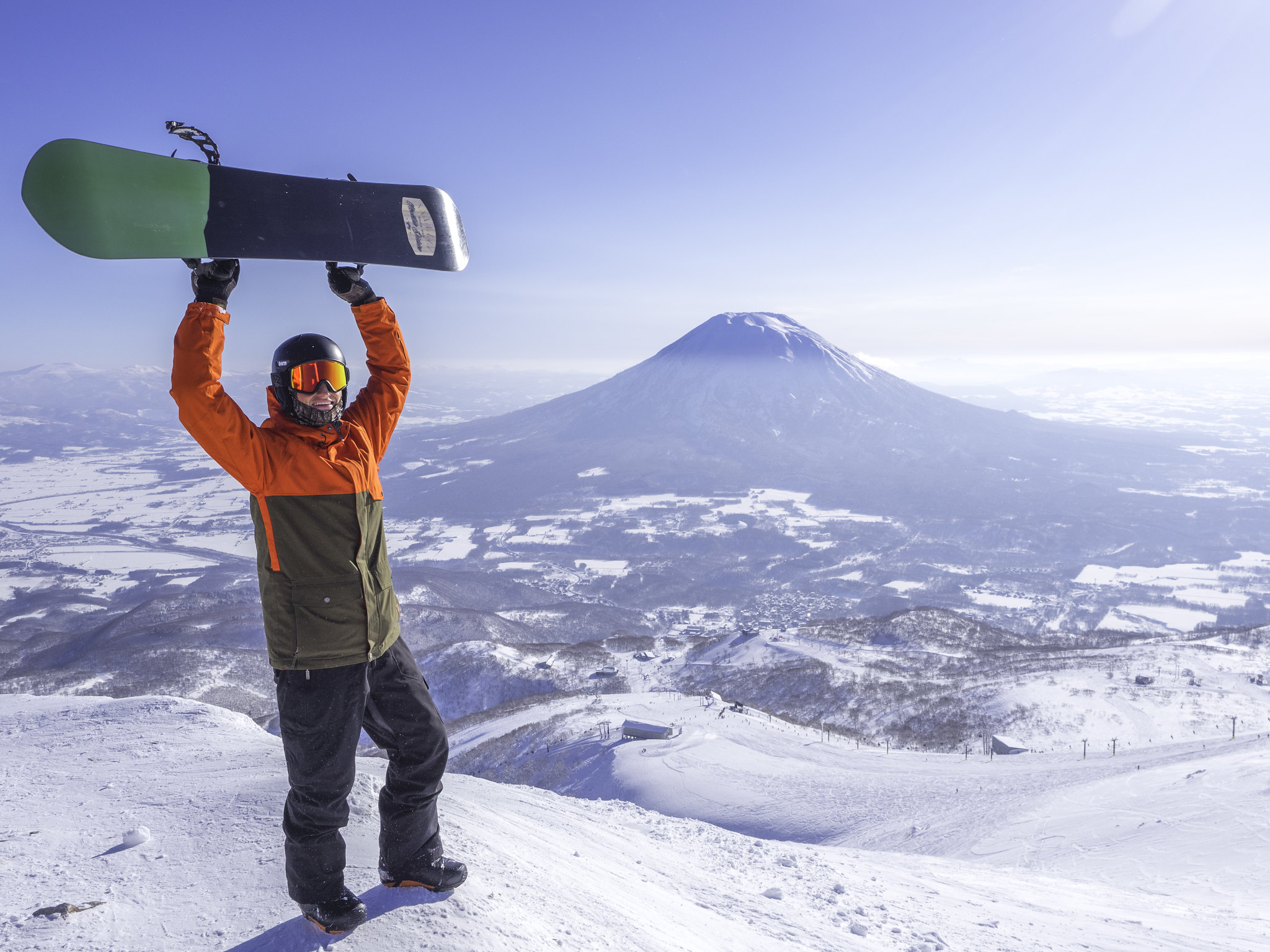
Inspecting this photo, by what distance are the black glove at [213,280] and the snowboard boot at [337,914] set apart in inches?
123

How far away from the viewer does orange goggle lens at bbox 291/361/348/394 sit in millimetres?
3438

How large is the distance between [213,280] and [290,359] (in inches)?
19.4

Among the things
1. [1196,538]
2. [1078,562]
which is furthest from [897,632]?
[1196,538]

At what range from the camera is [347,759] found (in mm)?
3443

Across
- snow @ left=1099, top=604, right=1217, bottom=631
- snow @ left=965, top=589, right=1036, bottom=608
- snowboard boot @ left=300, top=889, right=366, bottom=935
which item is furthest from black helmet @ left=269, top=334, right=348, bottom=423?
snow @ left=965, top=589, right=1036, bottom=608

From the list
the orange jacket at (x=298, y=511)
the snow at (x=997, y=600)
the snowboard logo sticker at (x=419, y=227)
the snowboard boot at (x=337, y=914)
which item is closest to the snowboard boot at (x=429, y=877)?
the snowboard boot at (x=337, y=914)

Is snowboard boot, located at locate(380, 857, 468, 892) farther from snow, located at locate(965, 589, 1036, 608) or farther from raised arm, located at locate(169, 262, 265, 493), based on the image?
snow, located at locate(965, 589, 1036, 608)

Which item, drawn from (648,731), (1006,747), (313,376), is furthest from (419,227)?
(1006,747)

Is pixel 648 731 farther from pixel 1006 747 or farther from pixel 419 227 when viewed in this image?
pixel 419 227

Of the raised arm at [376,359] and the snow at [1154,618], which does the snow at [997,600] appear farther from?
the raised arm at [376,359]

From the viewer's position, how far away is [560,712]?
31797mm

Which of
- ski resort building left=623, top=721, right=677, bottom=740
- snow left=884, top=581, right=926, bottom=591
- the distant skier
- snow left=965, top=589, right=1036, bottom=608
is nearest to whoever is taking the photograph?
the distant skier

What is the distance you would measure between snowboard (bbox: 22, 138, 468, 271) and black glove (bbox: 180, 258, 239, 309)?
0.12 meters

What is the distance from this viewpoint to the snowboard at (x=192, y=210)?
330cm
